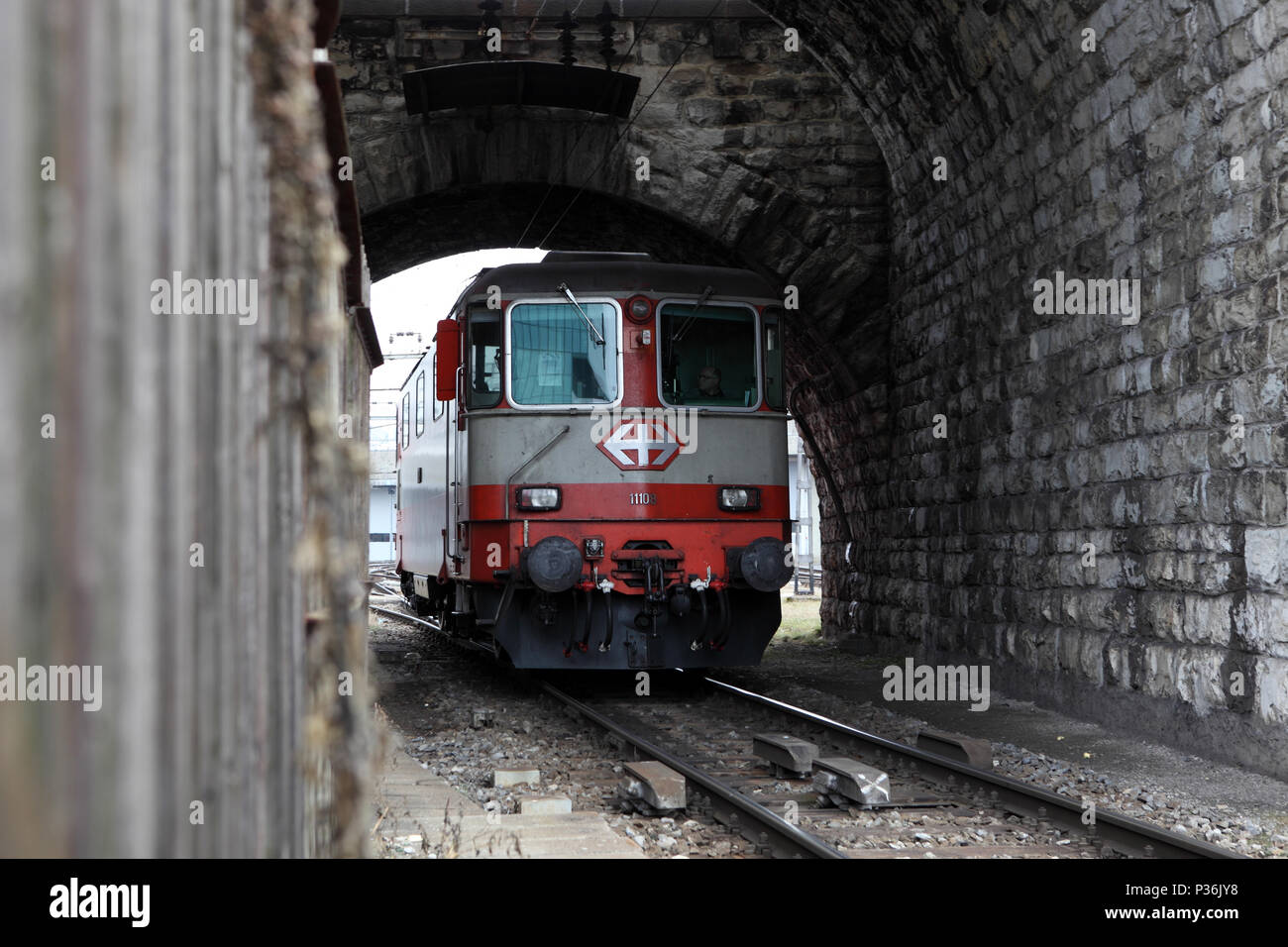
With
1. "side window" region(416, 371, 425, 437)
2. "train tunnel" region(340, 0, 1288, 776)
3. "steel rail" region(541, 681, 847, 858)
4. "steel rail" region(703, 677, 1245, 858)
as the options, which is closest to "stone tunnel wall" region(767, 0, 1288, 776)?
"train tunnel" region(340, 0, 1288, 776)

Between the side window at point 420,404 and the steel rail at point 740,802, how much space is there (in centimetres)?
586

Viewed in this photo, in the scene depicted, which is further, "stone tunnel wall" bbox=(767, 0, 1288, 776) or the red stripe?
the red stripe

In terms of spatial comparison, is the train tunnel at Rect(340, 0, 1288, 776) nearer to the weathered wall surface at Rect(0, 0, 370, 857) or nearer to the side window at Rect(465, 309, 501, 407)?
the side window at Rect(465, 309, 501, 407)

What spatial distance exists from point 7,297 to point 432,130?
14.0 meters

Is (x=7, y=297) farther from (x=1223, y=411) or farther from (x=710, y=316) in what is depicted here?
(x=710, y=316)

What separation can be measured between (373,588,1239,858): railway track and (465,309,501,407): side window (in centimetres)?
288

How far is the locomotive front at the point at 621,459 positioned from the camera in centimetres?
1000

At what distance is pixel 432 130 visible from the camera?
14.5 meters

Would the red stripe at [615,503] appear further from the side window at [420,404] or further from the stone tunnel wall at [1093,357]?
the side window at [420,404]

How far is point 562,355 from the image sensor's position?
10.4 meters

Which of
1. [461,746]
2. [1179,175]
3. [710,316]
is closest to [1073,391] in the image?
[1179,175]

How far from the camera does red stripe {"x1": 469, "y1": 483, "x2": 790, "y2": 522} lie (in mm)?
10023

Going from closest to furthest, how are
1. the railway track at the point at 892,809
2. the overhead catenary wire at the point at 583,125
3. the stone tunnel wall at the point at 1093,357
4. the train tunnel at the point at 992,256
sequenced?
the railway track at the point at 892,809 → the stone tunnel wall at the point at 1093,357 → the train tunnel at the point at 992,256 → the overhead catenary wire at the point at 583,125

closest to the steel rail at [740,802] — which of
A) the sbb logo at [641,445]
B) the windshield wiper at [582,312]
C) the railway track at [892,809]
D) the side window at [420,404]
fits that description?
the railway track at [892,809]
